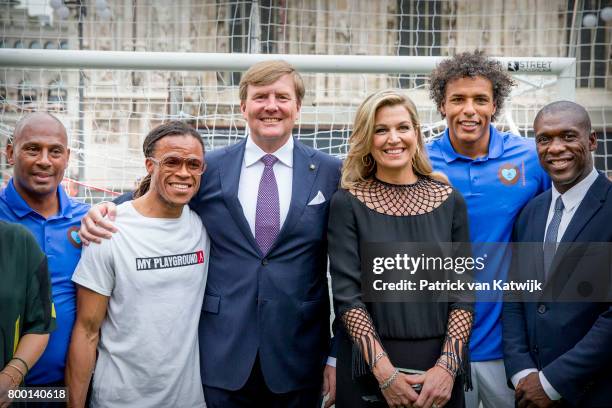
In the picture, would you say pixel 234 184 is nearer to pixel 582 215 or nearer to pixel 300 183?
pixel 300 183

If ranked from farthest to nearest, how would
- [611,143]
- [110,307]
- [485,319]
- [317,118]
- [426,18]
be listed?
[426,18]
[611,143]
[317,118]
[485,319]
[110,307]

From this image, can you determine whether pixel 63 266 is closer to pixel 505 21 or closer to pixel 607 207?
pixel 607 207

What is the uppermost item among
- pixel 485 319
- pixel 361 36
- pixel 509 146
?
pixel 361 36

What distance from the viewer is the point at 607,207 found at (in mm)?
2867

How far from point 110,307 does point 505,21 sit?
12882mm

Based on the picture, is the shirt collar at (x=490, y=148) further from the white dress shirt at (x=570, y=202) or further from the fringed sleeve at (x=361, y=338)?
the fringed sleeve at (x=361, y=338)

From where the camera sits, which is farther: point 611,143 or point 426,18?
point 426,18

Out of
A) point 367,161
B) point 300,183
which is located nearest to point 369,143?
point 367,161

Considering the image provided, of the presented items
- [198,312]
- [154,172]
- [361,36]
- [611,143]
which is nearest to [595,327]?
[198,312]

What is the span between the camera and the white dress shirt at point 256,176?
10.2 ft

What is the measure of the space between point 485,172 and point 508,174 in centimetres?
11

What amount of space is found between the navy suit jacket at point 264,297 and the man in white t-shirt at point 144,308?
0.35 ft

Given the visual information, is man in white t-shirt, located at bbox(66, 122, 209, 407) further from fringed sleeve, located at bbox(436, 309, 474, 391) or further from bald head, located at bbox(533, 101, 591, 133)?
bald head, located at bbox(533, 101, 591, 133)

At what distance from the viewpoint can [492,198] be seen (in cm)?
322
